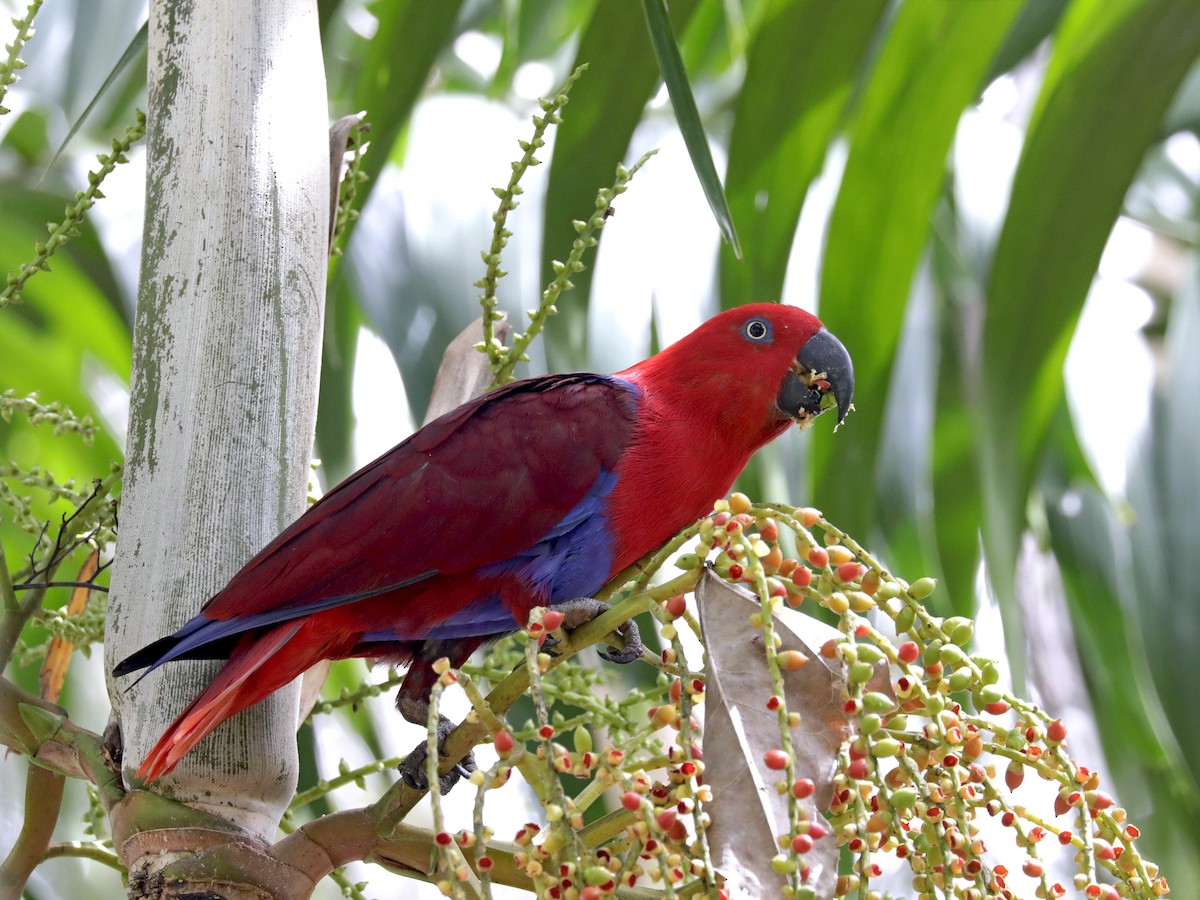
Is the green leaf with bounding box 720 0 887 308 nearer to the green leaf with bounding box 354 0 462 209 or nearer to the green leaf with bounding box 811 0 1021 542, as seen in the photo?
the green leaf with bounding box 811 0 1021 542

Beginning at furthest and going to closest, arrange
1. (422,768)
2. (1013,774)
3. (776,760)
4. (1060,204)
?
(1060,204)
(422,768)
(1013,774)
(776,760)

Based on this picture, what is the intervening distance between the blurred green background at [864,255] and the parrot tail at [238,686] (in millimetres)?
525

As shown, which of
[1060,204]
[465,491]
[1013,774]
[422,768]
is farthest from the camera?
[1060,204]

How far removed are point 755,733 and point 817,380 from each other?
2.45 feet

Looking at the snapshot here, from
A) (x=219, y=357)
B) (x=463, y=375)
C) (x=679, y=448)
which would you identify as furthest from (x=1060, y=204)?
(x=219, y=357)

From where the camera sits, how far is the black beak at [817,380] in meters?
1.30

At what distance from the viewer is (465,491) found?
→ 3.62ft

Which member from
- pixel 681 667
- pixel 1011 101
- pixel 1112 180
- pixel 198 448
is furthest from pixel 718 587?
pixel 1011 101

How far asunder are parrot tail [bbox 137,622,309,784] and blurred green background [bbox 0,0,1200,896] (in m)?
0.52

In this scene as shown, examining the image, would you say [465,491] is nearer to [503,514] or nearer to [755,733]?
[503,514]

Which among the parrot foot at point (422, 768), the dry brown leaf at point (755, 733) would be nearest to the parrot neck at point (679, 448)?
the parrot foot at point (422, 768)

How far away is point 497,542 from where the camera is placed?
3.61 feet

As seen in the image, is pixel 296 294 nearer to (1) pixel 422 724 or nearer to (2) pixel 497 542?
(2) pixel 497 542

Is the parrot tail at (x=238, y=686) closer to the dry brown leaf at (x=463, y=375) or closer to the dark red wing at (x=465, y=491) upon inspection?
the dark red wing at (x=465, y=491)
